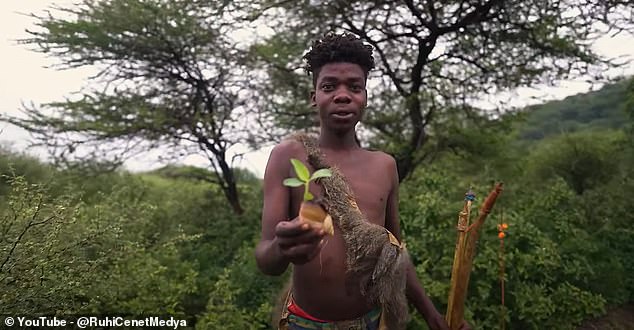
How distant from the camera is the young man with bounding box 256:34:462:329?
1408 mm

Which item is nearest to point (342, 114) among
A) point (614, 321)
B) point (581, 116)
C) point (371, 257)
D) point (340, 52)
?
point (340, 52)

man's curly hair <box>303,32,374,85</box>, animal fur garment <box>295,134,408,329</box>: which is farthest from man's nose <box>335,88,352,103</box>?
animal fur garment <box>295,134,408,329</box>

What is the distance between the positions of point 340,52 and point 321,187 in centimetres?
48

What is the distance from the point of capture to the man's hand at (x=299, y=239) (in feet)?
3.19

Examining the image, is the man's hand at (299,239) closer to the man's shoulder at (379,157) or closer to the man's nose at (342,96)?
the man's nose at (342,96)

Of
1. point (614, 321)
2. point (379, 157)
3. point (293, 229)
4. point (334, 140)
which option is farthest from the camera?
point (614, 321)

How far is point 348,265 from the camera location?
1.34m

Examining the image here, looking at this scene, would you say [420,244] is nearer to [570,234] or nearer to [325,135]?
[570,234]

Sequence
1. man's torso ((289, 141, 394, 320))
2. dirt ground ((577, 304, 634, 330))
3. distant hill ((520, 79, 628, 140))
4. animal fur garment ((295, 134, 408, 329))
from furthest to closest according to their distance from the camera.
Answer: distant hill ((520, 79, 628, 140)) → dirt ground ((577, 304, 634, 330)) → man's torso ((289, 141, 394, 320)) → animal fur garment ((295, 134, 408, 329))

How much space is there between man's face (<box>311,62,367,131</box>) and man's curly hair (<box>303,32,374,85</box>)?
23 millimetres

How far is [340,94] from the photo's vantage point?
143 cm

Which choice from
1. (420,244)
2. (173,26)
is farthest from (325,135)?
(173,26)

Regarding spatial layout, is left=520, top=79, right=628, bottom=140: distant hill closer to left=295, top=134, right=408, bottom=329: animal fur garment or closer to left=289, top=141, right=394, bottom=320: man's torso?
Answer: left=289, top=141, right=394, bottom=320: man's torso

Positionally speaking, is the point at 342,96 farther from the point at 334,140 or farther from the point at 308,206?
the point at 308,206
